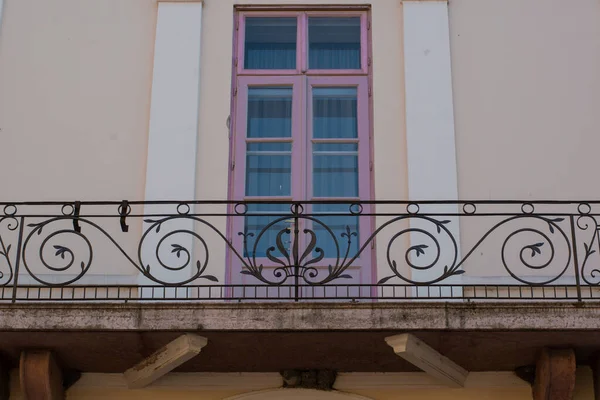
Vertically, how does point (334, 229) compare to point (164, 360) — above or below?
above

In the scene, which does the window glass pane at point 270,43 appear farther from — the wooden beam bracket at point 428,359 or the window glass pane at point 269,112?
the wooden beam bracket at point 428,359

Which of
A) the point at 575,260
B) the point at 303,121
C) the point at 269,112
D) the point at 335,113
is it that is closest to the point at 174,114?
the point at 269,112

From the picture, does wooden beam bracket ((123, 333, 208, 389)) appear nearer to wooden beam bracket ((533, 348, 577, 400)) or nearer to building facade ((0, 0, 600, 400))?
building facade ((0, 0, 600, 400))

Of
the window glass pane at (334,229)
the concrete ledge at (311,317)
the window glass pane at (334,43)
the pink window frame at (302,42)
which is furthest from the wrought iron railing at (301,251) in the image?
the window glass pane at (334,43)

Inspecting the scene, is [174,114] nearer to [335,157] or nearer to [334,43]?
[335,157]

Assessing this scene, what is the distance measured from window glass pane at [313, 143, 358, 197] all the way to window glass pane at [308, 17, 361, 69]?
0.77 meters

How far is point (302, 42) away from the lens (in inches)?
428

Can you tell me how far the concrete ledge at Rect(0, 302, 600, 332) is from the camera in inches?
338

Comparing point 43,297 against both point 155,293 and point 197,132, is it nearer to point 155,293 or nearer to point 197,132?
point 155,293

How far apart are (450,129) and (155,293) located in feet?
8.71

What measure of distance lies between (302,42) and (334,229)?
169 cm

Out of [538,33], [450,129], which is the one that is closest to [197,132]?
[450,129]

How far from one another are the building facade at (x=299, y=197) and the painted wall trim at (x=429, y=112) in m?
0.02

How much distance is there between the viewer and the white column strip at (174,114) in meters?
10.1
